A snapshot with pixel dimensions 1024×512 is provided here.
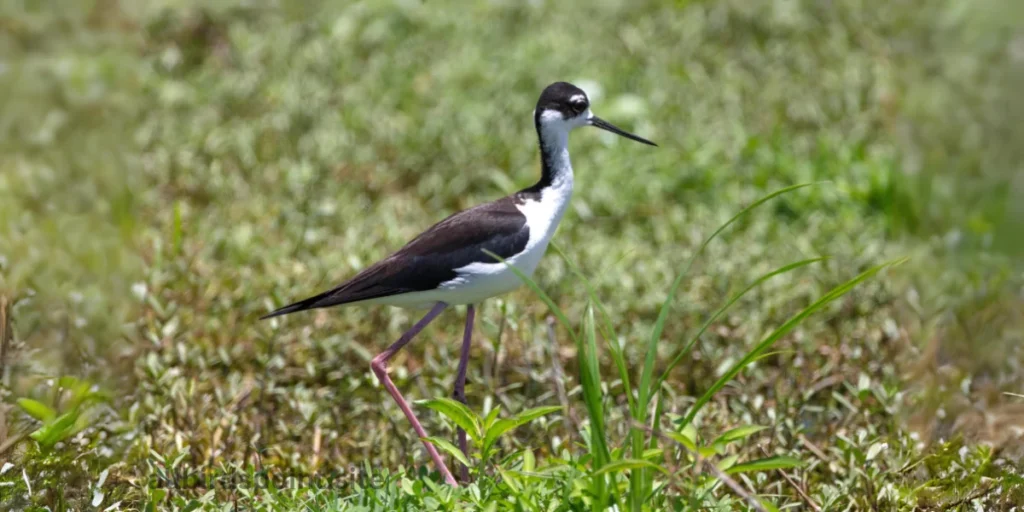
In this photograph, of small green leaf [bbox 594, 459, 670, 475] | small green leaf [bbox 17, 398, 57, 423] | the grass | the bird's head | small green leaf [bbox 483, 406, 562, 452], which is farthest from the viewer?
the bird's head

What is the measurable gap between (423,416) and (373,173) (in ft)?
7.92

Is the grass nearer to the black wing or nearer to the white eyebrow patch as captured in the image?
the black wing

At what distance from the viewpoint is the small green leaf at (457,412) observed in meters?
3.18

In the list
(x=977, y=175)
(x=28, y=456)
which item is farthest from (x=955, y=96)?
(x=28, y=456)

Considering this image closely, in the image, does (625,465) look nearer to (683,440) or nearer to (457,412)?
(683,440)

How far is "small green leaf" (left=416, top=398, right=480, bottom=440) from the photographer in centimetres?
318

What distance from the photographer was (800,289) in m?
5.30

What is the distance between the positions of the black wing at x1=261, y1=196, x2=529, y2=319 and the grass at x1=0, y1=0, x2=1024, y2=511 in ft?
1.15

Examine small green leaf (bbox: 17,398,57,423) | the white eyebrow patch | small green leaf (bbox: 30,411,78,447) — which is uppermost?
the white eyebrow patch

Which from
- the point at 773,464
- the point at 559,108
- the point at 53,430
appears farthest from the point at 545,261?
the point at 773,464

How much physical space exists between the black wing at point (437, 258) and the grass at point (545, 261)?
13.8 inches

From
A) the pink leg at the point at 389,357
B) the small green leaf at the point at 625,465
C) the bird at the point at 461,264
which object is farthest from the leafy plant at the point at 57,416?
the small green leaf at the point at 625,465

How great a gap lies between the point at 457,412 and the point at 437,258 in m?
0.81

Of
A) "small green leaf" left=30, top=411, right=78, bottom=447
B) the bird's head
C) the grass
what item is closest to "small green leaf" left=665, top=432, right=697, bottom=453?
the grass
